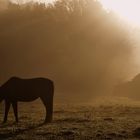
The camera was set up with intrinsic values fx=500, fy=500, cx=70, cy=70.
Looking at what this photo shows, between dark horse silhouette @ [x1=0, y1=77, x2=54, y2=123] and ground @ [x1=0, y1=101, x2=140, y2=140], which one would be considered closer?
ground @ [x1=0, y1=101, x2=140, y2=140]

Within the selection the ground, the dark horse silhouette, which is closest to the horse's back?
the dark horse silhouette

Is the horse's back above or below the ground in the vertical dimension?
above

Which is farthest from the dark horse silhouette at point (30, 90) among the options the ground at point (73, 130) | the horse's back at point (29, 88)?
the ground at point (73, 130)

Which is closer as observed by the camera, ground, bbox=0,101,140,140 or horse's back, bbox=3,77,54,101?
ground, bbox=0,101,140,140

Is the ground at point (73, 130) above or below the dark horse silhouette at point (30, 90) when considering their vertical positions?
below

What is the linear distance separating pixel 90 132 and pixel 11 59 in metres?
41.6

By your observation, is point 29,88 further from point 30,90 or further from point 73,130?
point 73,130

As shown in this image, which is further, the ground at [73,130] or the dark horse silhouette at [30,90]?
the dark horse silhouette at [30,90]

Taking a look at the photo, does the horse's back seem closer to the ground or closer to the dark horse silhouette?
the dark horse silhouette

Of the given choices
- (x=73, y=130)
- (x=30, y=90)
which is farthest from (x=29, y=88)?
(x=73, y=130)

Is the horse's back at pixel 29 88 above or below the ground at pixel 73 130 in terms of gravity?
above

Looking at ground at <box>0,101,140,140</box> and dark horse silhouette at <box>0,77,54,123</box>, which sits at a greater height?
dark horse silhouette at <box>0,77,54,123</box>

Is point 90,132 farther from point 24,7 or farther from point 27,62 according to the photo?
point 24,7

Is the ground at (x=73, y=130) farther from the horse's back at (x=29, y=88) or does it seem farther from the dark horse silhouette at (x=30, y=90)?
the horse's back at (x=29, y=88)
